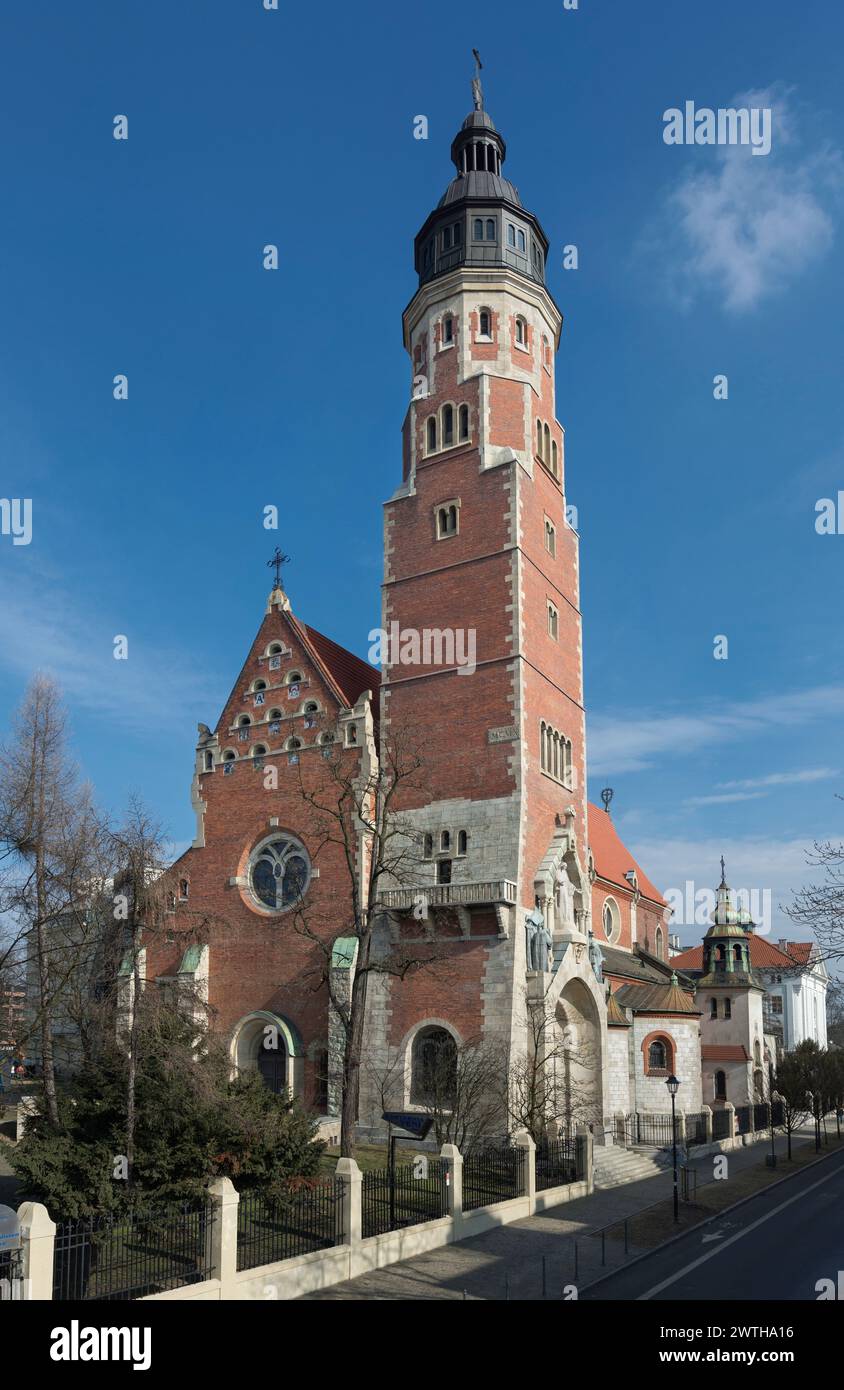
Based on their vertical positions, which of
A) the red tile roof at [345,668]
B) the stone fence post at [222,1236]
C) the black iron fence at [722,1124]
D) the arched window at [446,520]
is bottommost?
the black iron fence at [722,1124]

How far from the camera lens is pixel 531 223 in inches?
1781

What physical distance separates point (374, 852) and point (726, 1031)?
31219 mm

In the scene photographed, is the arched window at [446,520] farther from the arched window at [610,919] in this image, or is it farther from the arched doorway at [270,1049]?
the arched window at [610,919]

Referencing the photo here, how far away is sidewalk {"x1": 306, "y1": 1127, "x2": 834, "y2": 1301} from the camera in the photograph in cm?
1822

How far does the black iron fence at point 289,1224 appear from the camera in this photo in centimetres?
1831

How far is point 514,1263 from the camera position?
806 inches

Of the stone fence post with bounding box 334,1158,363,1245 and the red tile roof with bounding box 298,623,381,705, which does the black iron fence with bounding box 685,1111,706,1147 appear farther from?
the stone fence post with bounding box 334,1158,363,1245

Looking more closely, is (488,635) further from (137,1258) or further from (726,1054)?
(726,1054)

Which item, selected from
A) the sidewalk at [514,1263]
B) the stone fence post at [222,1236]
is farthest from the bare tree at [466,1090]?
the stone fence post at [222,1236]

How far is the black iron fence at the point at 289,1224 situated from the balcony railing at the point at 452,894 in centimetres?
1373

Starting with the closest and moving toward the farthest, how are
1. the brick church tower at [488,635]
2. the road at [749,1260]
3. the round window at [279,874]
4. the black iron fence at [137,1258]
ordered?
the black iron fence at [137,1258]
the road at [749,1260]
the brick church tower at [488,635]
the round window at [279,874]

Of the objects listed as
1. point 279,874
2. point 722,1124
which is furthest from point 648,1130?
point 279,874

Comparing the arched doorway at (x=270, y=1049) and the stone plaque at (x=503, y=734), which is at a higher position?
the stone plaque at (x=503, y=734)
